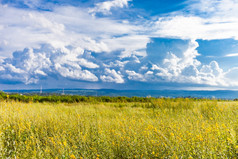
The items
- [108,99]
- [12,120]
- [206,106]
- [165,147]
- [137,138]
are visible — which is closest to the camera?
[165,147]

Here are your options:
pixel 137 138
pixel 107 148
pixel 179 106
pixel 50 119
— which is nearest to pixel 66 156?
pixel 107 148

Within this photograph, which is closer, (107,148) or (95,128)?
Result: (107,148)

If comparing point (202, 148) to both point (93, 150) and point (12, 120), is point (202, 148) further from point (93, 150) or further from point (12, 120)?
point (12, 120)

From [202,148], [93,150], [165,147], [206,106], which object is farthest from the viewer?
[206,106]

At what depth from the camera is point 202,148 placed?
13.8ft

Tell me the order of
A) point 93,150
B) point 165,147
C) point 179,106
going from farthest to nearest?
point 179,106, point 93,150, point 165,147

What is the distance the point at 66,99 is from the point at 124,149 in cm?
2575

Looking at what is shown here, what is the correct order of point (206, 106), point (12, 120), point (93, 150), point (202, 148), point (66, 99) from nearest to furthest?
point (202, 148), point (93, 150), point (12, 120), point (206, 106), point (66, 99)

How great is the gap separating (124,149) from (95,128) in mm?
1970

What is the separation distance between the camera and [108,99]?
31.3 m

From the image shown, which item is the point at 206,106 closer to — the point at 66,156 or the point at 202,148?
the point at 202,148

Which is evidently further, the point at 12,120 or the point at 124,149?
the point at 12,120

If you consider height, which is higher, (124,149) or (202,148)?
(202,148)

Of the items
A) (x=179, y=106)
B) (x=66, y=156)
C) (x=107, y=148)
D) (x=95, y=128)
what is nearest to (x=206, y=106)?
(x=179, y=106)
